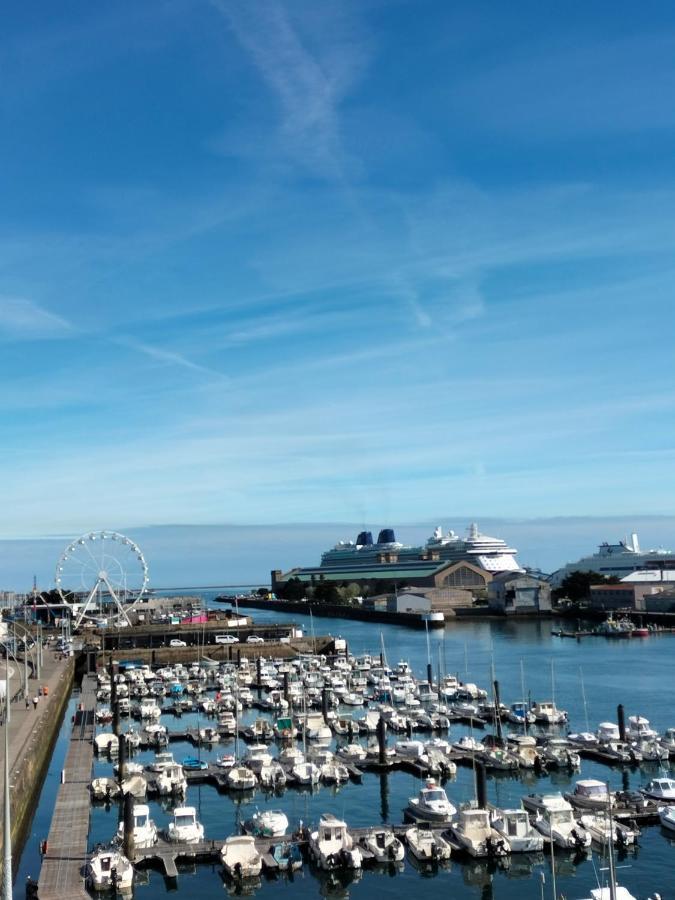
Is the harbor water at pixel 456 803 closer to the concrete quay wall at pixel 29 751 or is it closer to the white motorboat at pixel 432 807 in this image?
the concrete quay wall at pixel 29 751

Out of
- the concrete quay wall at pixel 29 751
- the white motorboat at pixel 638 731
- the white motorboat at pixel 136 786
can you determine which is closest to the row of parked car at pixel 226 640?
the concrete quay wall at pixel 29 751

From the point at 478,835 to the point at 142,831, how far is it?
7941 millimetres

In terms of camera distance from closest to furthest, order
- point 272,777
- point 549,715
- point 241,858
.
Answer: point 241,858, point 272,777, point 549,715

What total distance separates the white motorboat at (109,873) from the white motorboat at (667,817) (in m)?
12.9

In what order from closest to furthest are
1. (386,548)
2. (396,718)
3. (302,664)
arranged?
(396,718)
(302,664)
(386,548)

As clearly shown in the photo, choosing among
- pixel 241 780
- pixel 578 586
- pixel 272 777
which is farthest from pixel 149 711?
pixel 578 586

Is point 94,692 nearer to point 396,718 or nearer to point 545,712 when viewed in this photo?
point 396,718

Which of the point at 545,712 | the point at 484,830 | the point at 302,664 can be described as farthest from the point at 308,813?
the point at 302,664

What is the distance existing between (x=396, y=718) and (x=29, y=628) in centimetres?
5517

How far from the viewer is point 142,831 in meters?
23.5

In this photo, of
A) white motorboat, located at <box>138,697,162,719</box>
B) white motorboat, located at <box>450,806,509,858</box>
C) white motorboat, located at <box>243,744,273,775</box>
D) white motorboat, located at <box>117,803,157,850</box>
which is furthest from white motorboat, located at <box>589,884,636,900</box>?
white motorboat, located at <box>138,697,162,719</box>

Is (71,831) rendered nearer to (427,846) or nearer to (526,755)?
(427,846)

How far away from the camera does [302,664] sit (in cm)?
5753

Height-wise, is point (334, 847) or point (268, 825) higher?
point (268, 825)
